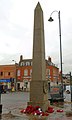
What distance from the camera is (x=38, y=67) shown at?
51.8 feet

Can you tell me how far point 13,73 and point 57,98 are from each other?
61938 mm

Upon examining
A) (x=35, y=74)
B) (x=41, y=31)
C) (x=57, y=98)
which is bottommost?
(x=57, y=98)

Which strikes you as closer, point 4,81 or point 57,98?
point 57,98

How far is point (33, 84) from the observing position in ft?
51.4

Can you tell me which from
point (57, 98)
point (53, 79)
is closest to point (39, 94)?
point (57, 98)

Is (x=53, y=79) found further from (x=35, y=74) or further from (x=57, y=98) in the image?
(x=35, y=74)

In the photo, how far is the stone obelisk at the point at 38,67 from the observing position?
15500mm

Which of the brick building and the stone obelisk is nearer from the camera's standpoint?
the stone obelisk

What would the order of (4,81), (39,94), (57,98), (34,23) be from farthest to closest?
(4,81), (57,98), (34,23), (39,94)

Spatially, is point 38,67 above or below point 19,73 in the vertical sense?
below

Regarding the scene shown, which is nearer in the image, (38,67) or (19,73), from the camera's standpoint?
(38,67)

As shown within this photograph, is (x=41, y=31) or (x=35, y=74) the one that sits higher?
(x=41, y=31)

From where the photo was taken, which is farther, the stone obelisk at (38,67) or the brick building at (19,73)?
the brick building at (19,73)

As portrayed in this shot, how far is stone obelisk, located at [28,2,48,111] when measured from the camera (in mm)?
15500
